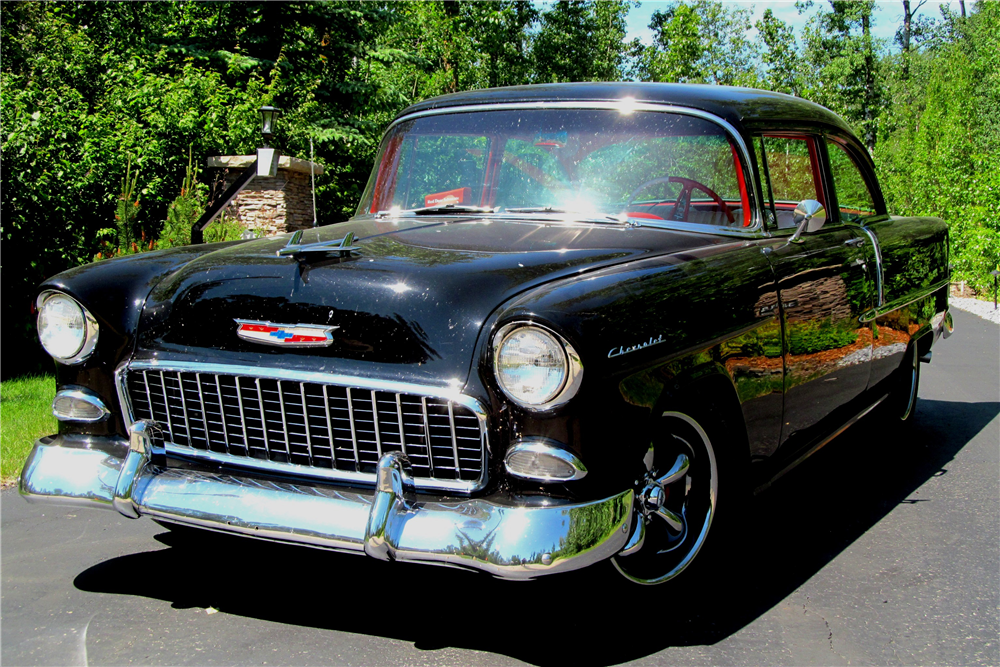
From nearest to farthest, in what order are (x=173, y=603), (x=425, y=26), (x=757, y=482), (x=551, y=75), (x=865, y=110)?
(x=173, y=603) → (x=757, y=482) → (x=425, y=26) → (x=551, y=75) → (x=865, y=110)

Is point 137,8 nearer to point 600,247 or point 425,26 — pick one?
point 425,26

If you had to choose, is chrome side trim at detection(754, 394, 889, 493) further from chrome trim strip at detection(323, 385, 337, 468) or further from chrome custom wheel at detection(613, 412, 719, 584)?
chrome trim strip at detection(323, 385, 337, 468)

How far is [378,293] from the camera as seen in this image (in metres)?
2.68

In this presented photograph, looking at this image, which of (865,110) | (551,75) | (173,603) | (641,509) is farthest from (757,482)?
(865,110)

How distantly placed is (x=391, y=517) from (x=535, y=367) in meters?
0.54

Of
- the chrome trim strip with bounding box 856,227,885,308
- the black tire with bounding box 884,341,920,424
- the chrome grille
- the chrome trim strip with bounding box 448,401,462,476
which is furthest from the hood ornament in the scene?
the black tire with bounding box 884,341,920,424

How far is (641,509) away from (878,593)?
1.10 meters

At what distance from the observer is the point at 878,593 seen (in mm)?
3150

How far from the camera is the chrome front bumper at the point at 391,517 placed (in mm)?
2334

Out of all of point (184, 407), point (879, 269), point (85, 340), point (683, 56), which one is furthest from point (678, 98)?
point (683, 56)

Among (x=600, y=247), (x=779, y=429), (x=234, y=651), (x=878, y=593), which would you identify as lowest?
(x=878, y=593)

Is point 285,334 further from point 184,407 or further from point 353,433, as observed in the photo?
point 184,407

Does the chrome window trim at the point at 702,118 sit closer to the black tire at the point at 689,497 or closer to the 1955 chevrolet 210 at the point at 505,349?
Answer: the 1955 chevrolet 210 at the point at 505,349

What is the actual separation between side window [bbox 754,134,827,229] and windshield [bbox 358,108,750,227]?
0.16 m
